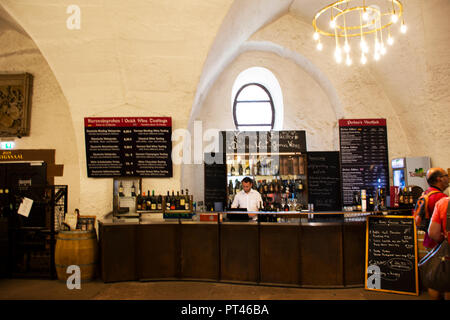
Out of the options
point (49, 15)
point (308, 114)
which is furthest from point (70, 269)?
point (308, 114)

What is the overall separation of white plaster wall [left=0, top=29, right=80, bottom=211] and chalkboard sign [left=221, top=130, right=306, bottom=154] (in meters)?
2.97

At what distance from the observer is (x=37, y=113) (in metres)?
6.43

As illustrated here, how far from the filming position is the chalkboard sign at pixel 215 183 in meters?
6.66

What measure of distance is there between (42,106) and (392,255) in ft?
20.6

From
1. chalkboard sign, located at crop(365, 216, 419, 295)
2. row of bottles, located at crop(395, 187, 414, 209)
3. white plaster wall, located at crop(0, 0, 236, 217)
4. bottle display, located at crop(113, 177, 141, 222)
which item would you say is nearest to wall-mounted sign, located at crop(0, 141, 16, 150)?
white plaster wall, located at crop(0, 0, 236, 217)

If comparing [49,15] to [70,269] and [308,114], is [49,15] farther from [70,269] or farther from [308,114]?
[308,114]

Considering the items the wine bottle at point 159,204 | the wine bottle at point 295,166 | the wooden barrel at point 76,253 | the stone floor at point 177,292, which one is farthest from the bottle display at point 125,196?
the wine bottle at point 295,166

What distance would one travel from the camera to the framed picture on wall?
6332 mm

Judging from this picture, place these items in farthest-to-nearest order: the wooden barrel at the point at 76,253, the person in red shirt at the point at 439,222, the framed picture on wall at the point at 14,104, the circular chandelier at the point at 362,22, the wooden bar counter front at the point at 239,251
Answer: the framed picture on wall at the point at 14,104 < the circular chandelier at the point at 362,22 < the wooden barrel at the point at 76,253 < the wooden bar counter front at the point at 239,251 < the person in red shirt at the point at 439,222

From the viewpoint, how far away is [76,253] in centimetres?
478

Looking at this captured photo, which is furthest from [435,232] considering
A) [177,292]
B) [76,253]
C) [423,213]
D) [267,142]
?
[76,253]

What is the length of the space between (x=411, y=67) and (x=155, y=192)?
4631 mm

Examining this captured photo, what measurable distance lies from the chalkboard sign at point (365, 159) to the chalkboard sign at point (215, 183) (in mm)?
2301

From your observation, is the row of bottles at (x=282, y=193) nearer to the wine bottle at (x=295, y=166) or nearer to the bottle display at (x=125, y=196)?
the wine bottle at (x=295, y=166)
